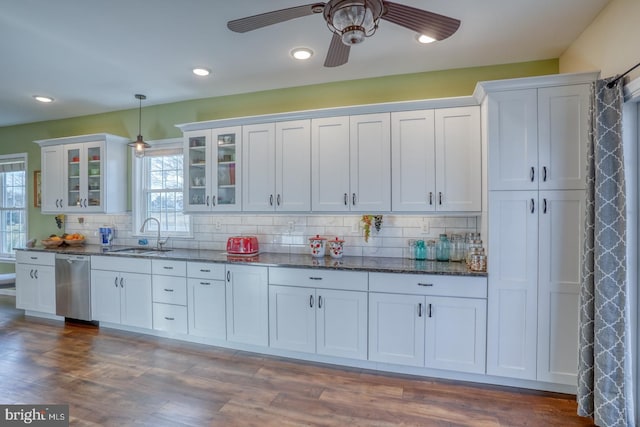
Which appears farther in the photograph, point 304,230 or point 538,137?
point 304,230

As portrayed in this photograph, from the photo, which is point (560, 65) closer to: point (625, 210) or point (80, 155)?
point (625, 210)

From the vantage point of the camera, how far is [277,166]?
10.9 feet

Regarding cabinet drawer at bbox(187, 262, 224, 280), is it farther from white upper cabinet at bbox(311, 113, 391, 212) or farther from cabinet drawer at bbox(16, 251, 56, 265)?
cabinet drawer at bbox(16, 251, 56, 265)

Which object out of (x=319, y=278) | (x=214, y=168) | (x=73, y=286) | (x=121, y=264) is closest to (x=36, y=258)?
(x=73, y=286)

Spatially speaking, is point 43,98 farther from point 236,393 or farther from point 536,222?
point 536,222

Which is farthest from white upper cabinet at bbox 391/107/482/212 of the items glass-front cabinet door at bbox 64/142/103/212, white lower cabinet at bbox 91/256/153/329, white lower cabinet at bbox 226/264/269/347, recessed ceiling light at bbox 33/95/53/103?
recessed ceiling light at bbox 33/95/53/103

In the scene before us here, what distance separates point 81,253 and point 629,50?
5.24m

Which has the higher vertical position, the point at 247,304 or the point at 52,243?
the point at 52,243

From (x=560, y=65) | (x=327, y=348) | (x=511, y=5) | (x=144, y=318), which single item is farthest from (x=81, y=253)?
(x=560, y=65)

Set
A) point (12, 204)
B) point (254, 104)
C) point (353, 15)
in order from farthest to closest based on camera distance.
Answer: point (12, 204)
point (254, 104)
point (353, 15)

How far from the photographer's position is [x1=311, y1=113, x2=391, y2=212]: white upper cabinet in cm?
298

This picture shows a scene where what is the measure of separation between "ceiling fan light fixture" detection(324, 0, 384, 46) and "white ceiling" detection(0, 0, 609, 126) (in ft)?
2.64

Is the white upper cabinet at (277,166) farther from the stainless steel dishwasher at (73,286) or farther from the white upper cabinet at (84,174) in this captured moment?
the stainless steel dishwasher at (73,286)

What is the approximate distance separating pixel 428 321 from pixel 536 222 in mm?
1102
